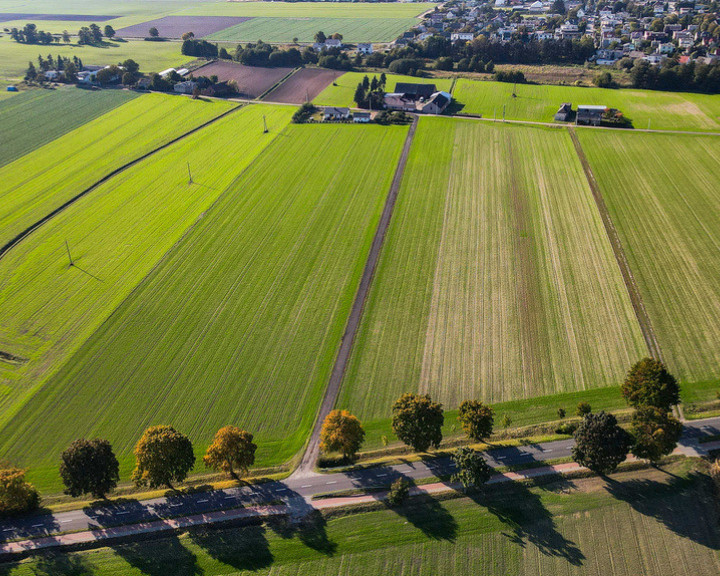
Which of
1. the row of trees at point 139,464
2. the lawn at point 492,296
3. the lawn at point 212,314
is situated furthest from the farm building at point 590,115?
the row of trees at point 139,464

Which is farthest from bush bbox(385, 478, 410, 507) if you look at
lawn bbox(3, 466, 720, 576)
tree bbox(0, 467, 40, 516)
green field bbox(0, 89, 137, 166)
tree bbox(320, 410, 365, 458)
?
green field bbox(0, 89, 137, 166)

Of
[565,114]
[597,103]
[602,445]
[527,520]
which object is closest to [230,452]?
[527,520]

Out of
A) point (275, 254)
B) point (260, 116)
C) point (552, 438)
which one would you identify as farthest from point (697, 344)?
point (260, 116)

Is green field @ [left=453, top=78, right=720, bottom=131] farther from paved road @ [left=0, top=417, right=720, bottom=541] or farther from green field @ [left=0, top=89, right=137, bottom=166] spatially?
green field @ [left=0, top=89, right=137, bottom=166]

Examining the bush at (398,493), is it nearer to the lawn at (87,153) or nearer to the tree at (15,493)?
the tree at (15,493)

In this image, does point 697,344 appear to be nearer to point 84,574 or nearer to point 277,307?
point 277,307

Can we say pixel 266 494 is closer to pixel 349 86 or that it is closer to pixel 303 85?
pixel 349 86

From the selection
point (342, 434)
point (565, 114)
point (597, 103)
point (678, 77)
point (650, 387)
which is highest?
point (678, 77)
